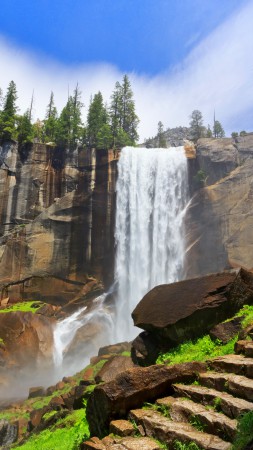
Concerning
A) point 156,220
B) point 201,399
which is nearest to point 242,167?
point 156,220

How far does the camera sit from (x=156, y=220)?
40156mm

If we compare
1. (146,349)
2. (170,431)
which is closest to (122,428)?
(170,431)

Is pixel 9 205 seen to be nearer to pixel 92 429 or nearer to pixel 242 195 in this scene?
pixel 242 195

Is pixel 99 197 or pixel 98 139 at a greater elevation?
pixel 98 139

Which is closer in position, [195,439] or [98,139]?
[195,439]

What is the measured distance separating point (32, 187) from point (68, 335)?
64.5 ft

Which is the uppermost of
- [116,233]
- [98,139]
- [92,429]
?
[98,139]

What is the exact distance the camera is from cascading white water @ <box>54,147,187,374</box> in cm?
3501

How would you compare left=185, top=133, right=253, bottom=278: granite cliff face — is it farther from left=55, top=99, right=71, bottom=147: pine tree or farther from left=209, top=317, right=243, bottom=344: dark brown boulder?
left=209, top=317, right=243, bottom=344: dark brown boulder

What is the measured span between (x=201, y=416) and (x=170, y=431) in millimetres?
616

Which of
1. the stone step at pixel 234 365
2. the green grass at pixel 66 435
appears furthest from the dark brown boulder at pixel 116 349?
the stone step at pixel 234 365

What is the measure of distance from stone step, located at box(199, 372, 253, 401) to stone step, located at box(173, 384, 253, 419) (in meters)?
0.12

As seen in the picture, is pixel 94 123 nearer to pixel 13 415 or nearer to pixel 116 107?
pixel 116 107

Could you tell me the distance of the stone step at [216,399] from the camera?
6.13 meters
